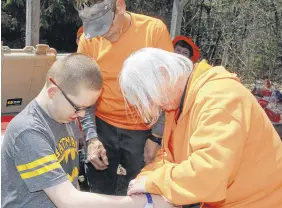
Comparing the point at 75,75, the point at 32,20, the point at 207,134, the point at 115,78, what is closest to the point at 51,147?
the point at 75,75

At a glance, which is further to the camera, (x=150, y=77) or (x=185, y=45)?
(x=185, y=45)

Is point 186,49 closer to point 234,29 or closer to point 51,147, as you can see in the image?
point 51,147

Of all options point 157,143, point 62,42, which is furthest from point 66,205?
point 62,42

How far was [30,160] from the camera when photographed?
4.97 ft

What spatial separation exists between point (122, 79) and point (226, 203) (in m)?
0.61

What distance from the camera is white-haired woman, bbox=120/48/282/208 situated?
4.77 ft

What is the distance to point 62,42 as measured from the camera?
35.7ft

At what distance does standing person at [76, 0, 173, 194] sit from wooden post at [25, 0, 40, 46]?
157cm

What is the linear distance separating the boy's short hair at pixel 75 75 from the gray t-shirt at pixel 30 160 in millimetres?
136

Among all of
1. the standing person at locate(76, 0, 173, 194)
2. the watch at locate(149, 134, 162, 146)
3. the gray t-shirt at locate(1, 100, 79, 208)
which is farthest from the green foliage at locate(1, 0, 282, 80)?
the gray t-shirt at locate(1, 100, 79, 208)

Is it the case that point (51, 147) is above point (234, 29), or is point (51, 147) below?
above

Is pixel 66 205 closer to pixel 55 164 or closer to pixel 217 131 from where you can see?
pixel 55 164

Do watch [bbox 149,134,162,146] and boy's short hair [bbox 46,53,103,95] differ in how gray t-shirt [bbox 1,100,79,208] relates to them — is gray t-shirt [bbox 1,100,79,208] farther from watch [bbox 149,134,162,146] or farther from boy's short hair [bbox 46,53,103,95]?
watch [bbox 149,134,162,146]

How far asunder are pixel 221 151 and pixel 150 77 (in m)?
0.36
